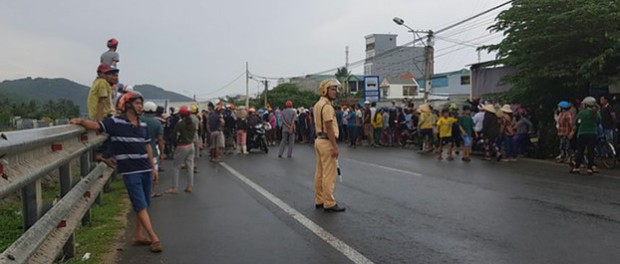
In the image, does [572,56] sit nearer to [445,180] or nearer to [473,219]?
[445,180]

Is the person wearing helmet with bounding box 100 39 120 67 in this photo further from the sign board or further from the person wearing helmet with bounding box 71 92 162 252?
the sign board

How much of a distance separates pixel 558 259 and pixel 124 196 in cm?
759

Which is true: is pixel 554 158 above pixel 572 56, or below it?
below

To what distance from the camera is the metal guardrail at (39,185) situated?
3.41 metres

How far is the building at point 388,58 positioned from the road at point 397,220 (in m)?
88.1

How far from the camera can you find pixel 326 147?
836 cm

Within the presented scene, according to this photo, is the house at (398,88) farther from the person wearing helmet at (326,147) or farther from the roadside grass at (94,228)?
the person wearing helmet at (326,147)

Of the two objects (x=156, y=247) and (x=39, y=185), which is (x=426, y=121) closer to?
(x=156, y=247)

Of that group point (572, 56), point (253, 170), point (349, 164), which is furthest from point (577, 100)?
point (253, 170)

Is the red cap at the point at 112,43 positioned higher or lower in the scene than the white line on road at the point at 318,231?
higher

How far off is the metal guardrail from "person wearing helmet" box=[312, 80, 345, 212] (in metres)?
3.32

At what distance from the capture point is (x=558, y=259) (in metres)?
5.58

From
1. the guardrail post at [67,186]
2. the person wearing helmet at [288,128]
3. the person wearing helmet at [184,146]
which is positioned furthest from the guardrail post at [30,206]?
the person wearing helmet at [288,128]

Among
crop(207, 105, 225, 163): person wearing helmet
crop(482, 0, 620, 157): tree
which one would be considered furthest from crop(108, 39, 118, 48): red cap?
crop(482, 0, 620, 157): tree
